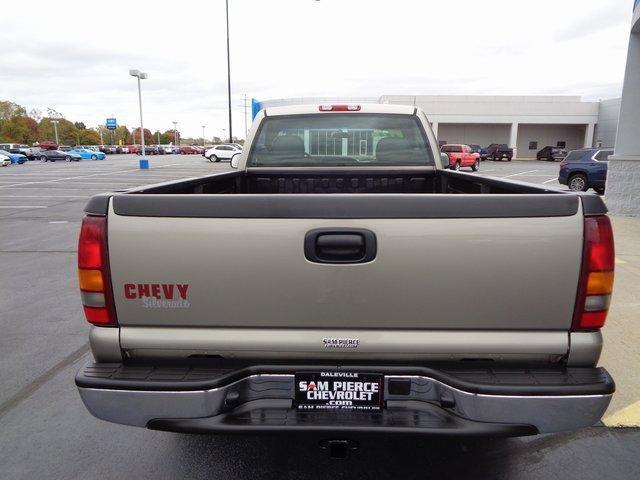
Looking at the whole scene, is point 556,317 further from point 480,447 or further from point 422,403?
point 480,447

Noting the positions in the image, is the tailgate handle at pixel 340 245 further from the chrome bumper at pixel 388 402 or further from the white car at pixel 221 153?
the white car at pixel 221 153

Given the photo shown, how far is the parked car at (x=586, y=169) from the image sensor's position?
16.7 m

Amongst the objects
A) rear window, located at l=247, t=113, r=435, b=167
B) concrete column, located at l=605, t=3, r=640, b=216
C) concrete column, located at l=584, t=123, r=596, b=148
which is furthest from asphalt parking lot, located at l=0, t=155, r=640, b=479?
concrete column, located at l=584, t=123, r=596, b=148

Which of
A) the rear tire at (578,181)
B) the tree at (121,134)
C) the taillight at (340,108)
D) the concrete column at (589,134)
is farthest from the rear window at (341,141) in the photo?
the tree at (121,134)

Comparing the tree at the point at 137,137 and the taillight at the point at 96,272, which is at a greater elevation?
the tree at the point at 137,137

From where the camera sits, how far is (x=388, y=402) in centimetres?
216

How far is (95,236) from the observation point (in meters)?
2.13

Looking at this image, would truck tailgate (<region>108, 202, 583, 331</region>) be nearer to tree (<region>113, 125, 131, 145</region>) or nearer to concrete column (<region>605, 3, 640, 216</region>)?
concrete column (<region>605, 3, 640, 216</region>)

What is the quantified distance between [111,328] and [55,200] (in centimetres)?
1574

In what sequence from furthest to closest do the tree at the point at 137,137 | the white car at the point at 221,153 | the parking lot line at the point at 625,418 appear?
the tree at the point at 137,137
the white car at the point at 221,153
the parking lot line at the point at 625,418

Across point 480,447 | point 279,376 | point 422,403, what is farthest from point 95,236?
point 480,447

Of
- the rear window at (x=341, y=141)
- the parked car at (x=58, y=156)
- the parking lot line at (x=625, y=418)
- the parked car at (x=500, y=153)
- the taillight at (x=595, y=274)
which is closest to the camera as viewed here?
the taillight at (x=595, y=274)

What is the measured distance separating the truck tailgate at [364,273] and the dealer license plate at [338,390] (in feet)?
0.72

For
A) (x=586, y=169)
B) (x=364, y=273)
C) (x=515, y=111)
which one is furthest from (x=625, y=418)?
(x=515, y=111)
